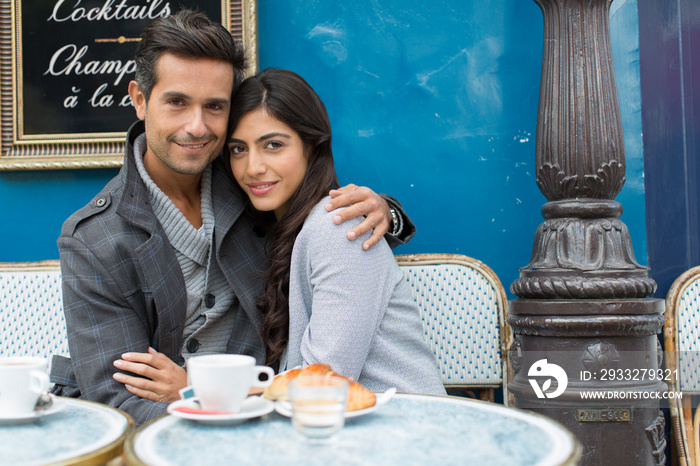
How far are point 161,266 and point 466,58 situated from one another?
147cm

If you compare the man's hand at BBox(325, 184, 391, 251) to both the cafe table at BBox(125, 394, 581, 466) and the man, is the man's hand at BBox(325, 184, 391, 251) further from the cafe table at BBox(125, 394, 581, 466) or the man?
the cafe table at BBox(125, 394, 581, 466)

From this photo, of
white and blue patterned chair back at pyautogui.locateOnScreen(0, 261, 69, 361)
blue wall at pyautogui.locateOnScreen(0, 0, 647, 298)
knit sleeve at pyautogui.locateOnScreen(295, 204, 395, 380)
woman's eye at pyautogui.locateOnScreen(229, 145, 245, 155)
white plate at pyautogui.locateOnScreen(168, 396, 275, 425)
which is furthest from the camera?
blue wall at pyautogui.locateOnScreen(0, 0, 647, 298)

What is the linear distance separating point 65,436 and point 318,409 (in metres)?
0.42

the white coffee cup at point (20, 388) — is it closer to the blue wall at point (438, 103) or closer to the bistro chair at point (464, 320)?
the bistro chair at point (464, 320)

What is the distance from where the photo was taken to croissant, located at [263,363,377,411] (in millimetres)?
1008

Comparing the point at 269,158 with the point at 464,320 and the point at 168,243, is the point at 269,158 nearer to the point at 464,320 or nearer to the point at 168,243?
the point at 168,243

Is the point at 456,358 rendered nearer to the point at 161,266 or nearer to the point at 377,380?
the point at 377,380

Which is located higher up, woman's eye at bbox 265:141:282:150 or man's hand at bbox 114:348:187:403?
woman's eye at bbox 265:141:282:150

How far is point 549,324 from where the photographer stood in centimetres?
177

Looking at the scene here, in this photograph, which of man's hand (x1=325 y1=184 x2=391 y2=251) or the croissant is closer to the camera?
the croissant

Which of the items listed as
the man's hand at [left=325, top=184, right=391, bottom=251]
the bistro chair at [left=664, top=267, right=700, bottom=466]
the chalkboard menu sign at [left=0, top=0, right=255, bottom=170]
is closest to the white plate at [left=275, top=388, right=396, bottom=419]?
the man's hand at [left=325, top=184, right=391, bottom=251]

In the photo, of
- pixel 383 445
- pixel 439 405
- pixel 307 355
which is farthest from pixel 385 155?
pixel 383 445

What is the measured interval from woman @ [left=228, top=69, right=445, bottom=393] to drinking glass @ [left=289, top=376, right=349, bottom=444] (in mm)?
593

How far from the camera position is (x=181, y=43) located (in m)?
1.96
